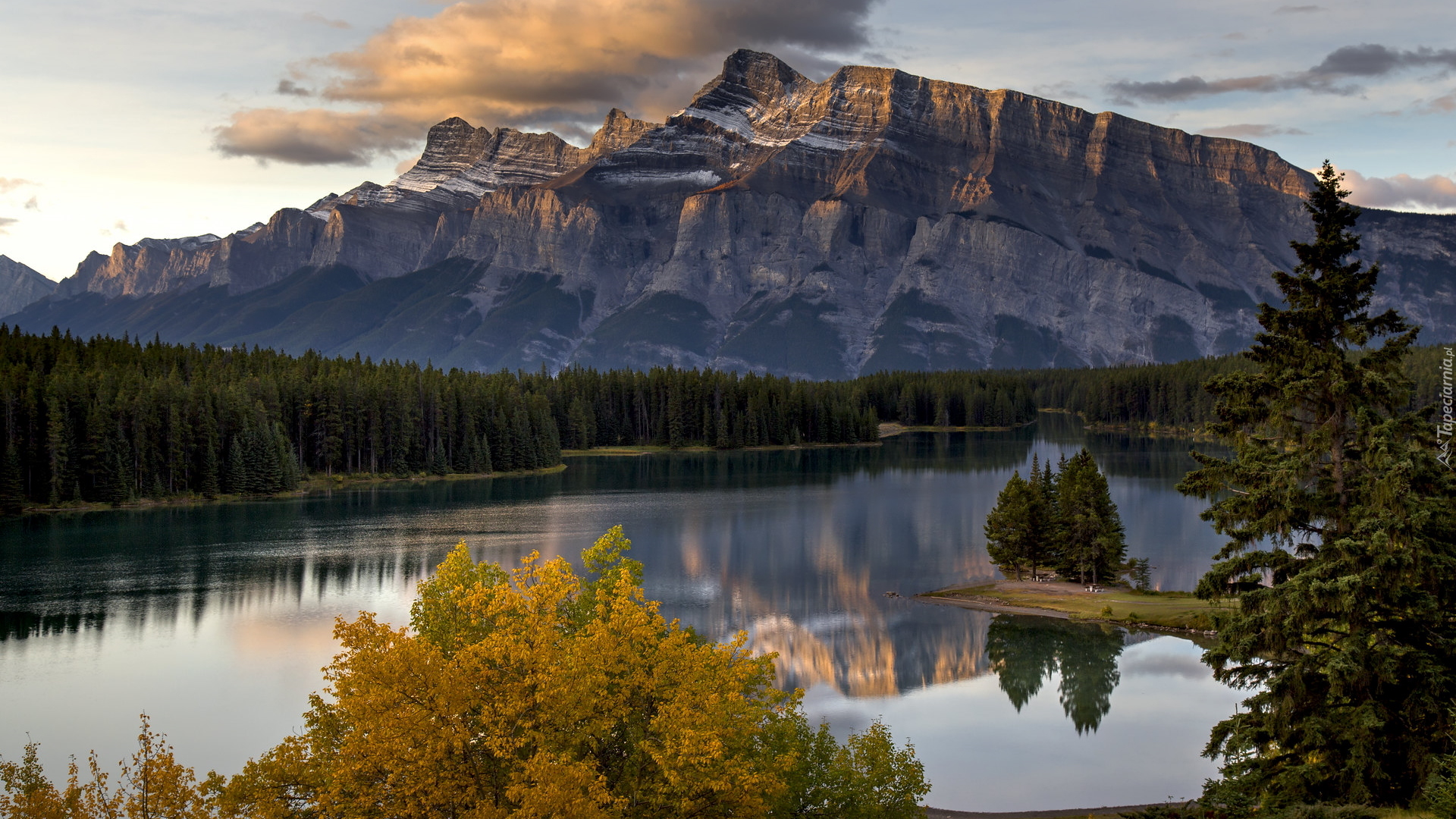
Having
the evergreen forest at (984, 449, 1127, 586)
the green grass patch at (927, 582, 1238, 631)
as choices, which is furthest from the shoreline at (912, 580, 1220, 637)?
the evergreen forest at (984, 449, 1127, 586)

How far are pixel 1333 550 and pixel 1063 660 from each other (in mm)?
35193

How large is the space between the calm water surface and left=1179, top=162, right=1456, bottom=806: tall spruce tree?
579 inches

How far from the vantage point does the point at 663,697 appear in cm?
2781

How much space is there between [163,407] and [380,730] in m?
126

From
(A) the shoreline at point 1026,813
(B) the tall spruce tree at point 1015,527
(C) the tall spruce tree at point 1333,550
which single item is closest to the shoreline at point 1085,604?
(B) the tall spruce tree at point 1015,527

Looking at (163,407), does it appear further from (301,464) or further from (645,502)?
(645,502)

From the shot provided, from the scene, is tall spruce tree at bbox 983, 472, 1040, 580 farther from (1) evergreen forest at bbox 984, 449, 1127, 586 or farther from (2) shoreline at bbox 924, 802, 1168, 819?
(2) shoreline at bbox 924, 802, 1168, 819

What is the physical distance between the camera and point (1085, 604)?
71.1 meters

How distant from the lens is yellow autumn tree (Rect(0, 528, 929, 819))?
24516 mm

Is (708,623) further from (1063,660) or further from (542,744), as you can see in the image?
(542,744)

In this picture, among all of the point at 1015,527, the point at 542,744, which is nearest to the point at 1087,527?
the point at 1015,527

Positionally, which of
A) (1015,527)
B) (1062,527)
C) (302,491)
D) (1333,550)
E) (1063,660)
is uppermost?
(1333,550)

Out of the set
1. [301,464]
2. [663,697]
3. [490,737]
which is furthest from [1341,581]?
[301,464]

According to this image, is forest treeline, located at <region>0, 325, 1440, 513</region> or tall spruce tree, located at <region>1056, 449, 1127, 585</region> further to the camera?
forest treeline, located at <region>0, 325, 1440, 513</region>
